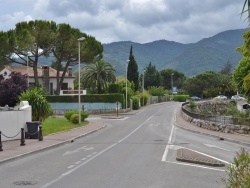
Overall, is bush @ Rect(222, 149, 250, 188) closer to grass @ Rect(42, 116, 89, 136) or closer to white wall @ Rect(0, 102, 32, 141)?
white wall @ Rect(0, 102, 32, 141)

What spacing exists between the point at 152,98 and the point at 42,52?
47.0 meters

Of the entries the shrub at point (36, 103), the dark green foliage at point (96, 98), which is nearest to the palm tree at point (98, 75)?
the dark green foliage at point (96, 98)

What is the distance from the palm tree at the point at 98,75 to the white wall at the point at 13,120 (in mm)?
56225

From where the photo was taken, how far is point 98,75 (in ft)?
278

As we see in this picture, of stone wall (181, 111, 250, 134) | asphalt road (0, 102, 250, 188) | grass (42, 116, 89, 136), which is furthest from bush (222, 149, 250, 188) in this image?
stone wall (181, 111, 250, 134)

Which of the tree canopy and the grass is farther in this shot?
the tree canopy

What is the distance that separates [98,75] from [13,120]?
5836cm

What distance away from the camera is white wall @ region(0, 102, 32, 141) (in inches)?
1007

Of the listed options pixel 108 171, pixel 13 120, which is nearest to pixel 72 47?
pixel 13 120

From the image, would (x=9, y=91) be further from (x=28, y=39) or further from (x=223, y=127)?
(x=223, y=127)

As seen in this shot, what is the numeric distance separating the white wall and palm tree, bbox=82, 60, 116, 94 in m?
56.2

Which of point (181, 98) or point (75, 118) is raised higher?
point (181, 98)

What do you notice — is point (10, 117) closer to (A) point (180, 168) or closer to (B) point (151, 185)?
(A) point (180, 168)

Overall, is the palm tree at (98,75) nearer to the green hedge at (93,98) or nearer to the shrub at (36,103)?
the green hedge at (93,98)
